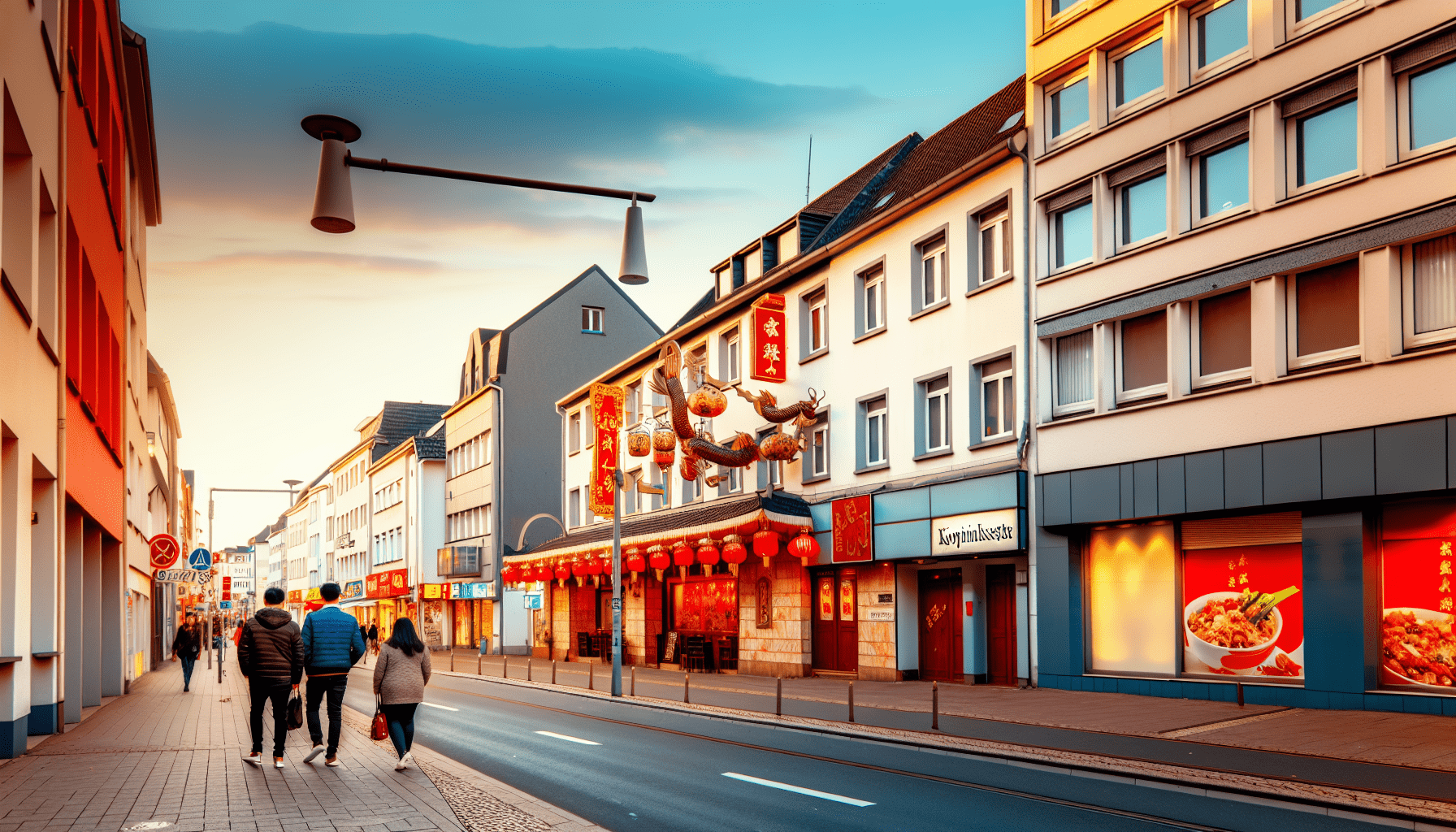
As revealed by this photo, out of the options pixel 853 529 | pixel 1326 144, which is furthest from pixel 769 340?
pixel 1326 144

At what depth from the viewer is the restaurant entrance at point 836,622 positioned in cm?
2709

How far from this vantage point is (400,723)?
11.5 meters

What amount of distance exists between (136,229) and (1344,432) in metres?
28.0

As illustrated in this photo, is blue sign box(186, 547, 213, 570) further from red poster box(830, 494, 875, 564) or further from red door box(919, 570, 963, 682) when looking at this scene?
red door box(919, 570, 963, 682)

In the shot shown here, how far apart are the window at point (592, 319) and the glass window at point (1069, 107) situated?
3732 cm

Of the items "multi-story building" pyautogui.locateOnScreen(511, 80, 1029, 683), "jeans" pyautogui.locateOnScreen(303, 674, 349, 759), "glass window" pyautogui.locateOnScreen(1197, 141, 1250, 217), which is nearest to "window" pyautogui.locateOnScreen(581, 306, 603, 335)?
"multi-story building" pyautogui.locateOnScreen(511, 80, 1029, 683)

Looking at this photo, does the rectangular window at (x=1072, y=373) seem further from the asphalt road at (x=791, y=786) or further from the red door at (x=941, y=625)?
the asphalt road at (x=791, y=786)

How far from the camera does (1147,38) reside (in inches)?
803

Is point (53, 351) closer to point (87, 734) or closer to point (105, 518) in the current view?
point (87, 734)

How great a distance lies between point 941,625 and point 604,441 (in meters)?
17.1

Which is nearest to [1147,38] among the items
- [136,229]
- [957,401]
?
[957,401]

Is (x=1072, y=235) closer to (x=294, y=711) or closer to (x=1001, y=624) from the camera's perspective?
(x=1001, y=624)

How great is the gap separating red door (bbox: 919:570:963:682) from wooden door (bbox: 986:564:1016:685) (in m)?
0.75

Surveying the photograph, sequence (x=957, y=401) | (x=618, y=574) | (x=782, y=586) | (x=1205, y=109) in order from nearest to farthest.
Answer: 1. (x=1205, y=109)
2. (x=957, y=401)
3. (x=618, y=574)
4. (x=782, y=586)
